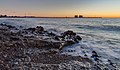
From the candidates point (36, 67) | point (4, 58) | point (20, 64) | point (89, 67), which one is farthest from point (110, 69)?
point (4, 58)

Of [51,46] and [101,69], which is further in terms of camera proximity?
[51,46]

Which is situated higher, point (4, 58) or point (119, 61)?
point (4, 58)

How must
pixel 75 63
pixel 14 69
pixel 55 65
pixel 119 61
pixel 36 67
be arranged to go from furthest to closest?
1. pixel 119 61
2. pixel 75 63
3. pixel 55 65
4. pixel 36 67
5. pixel 14 69

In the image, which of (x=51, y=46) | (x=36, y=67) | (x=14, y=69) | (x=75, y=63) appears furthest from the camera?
(x=51, y=46)

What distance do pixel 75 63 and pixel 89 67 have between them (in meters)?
0.91

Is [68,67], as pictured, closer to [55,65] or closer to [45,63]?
[55,65]

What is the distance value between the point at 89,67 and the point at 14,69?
4.15 m

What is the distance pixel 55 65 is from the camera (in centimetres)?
946

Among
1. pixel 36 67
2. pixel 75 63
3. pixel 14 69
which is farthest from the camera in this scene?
pixel 75 63

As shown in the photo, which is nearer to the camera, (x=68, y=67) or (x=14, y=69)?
(x=14, y=69)

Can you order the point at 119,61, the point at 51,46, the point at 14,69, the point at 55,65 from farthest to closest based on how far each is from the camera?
1. the point at 51,46
2. the point at 119,61
3. the point at 55,65
4. the point at 14,69

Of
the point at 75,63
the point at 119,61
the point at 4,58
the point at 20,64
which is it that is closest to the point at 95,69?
the point at 75,63

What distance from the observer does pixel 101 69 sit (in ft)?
31.8

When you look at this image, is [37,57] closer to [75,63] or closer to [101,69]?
[75,63]
